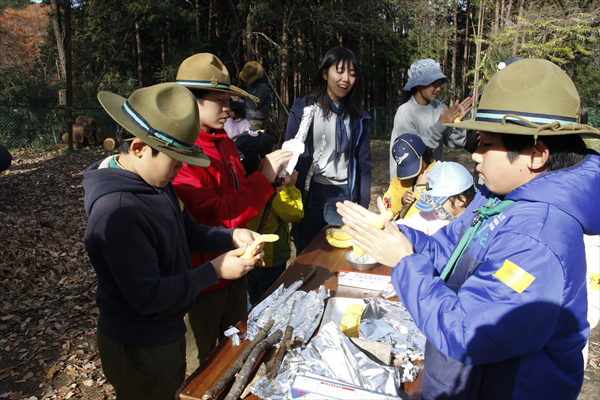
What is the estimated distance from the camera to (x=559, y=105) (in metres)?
1.23

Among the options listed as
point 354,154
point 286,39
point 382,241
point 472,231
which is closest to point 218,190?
point 382,241

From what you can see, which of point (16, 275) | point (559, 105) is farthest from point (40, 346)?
point (559, 105)

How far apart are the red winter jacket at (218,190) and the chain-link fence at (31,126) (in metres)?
12.4

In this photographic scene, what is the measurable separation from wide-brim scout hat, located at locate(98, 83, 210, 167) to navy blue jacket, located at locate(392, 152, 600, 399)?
104 cm

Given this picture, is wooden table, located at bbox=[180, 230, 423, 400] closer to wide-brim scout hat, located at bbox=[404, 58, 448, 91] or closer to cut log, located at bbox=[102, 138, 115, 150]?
wide-brim scout hat, located at bbox=[404, 58, 448, 91]

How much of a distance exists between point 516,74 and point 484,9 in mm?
23540

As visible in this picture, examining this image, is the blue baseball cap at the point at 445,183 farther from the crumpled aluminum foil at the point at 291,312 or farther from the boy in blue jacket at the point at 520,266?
the boy in blue jacket at the point at 520,266

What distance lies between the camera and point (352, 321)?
1827 mm

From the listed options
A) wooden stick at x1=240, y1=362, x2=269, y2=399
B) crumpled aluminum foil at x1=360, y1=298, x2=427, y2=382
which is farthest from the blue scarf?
wooden stick at x1=240, y1=362, x2=269, y2=399

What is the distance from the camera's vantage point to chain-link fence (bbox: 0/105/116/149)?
39.7ft

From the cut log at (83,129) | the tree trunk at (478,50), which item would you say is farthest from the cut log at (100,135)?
the tree trunk at (478,50)

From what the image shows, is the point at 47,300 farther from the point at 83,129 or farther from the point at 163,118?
the point at 83,129

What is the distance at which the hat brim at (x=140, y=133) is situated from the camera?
162cm

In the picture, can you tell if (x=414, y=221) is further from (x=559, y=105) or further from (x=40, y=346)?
(x=40, y=346)
